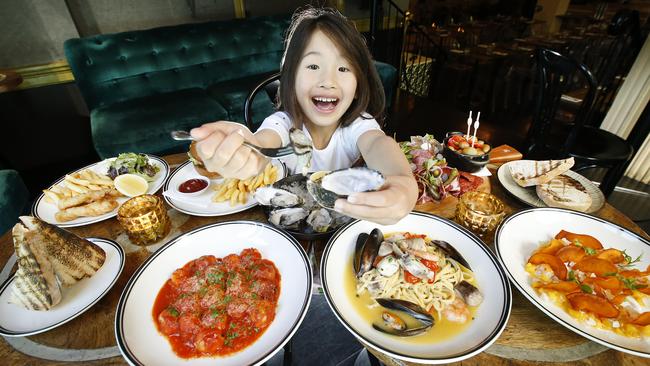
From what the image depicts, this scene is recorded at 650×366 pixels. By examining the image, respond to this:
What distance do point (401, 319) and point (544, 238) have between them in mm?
758

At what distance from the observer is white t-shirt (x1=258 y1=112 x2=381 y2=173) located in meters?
1.71

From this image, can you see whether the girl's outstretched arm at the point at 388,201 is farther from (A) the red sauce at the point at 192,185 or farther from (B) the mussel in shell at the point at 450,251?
(A) the red sauce at the point at 192,185

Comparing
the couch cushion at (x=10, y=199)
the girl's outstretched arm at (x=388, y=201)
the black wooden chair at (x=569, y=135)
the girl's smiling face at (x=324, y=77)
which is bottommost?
the couch cushion at (x=10, y=199)

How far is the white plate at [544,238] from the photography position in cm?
97

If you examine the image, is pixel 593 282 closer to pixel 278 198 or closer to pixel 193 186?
pixel 278 198

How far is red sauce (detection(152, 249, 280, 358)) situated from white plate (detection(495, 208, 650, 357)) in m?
0.87

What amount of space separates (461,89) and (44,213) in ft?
26.2

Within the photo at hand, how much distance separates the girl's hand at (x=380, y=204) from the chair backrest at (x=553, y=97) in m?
2.60

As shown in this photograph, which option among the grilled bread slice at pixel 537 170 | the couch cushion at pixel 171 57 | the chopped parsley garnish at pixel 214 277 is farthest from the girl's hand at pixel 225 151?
the couch cushion at pixel 171 57

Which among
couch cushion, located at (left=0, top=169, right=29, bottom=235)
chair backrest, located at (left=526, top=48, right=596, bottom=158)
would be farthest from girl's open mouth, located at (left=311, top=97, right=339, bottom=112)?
couch cushion, located at (left=0, top=169, right=29, bottom=235)

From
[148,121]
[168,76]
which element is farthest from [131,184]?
[168,76]

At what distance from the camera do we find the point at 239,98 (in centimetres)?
446

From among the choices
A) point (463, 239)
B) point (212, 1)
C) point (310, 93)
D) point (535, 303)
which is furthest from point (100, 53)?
point (535, 303)

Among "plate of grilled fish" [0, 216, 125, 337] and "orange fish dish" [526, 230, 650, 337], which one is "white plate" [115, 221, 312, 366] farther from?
"orange fish dish" [526, 230, 650, 337]
